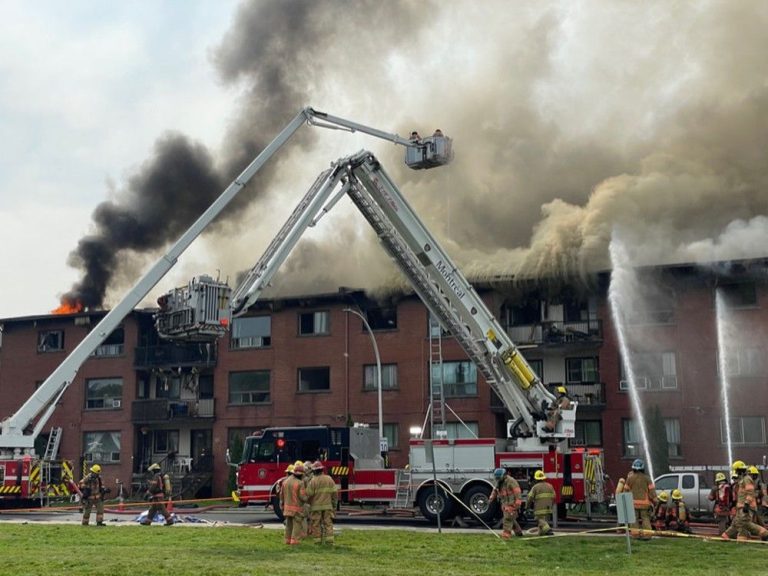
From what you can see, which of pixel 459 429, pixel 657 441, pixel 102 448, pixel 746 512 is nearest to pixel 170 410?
pixel 102 448

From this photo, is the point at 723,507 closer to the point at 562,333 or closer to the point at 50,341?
the point at 562,333

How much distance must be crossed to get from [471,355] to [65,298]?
27979mm

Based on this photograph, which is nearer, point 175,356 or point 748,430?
point 748,430

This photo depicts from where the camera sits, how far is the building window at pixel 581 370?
36969mm

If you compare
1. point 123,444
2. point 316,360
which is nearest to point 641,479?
point 316,360

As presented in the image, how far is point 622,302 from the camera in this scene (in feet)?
117

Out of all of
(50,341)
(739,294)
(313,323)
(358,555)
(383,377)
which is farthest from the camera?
(50,341)

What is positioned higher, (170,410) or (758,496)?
(170,410)

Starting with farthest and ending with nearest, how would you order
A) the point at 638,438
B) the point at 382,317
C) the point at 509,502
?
the point at 382,317 → the point at 638,438 → the point at 509,502

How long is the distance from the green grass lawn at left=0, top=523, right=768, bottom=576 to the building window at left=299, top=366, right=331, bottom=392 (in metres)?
23.0

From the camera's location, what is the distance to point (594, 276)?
118 ft

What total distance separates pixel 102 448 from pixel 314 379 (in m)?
11.2

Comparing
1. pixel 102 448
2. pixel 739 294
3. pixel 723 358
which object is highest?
pixel 739 294

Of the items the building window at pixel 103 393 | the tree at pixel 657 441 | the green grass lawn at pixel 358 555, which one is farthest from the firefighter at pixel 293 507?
the building window at pixel 103 393
